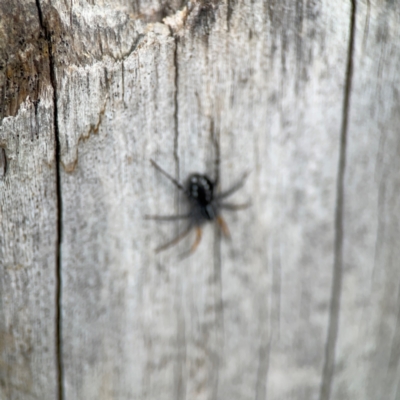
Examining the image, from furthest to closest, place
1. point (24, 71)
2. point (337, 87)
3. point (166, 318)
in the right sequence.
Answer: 1. point (166, 318)
2. point (337, 87)
3. point (24, 71)

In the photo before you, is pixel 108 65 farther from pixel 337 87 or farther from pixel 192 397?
pixel 192 397

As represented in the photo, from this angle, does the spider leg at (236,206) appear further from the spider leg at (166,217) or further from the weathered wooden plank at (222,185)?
the spider leg at (166,217)

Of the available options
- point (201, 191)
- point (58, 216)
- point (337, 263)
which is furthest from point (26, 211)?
point (337, 263)

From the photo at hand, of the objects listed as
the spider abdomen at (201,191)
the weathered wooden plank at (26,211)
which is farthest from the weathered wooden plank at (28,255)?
the spider abdomen at (201,191)

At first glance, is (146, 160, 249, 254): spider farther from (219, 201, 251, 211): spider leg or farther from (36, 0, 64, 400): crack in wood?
(36, 0, 64, 400): crack in wood

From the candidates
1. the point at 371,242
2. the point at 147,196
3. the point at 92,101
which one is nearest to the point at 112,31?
the point at 92,101

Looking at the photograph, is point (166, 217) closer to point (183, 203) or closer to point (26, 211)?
point (183, 203)

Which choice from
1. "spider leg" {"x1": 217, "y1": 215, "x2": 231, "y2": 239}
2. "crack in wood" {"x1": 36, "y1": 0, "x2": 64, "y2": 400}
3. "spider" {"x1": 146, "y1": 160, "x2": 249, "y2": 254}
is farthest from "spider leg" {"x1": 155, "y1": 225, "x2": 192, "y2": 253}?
"crack in wood" {"x1": 36, "y1": 0, "x2": 64, "y2": 400}
